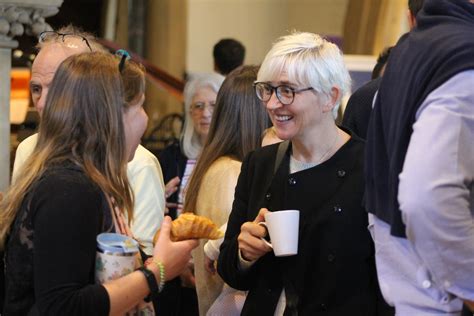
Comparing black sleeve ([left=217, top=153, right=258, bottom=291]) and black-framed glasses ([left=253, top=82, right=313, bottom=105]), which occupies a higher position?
black-framed glasses ([left=253, top=82, right=313, bottom=105])

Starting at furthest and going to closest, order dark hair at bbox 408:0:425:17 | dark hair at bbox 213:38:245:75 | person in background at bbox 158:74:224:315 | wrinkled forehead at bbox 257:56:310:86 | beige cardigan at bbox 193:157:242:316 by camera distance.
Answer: dark hair at bbox 213:38:245:75 < person in background at bbox 158:74:224:315 < beige cardigan at bbox 193:157:242:316 < dark hair at bbox 408:0:425:17 < wrinkled forehead at bbox 257:56:310:86

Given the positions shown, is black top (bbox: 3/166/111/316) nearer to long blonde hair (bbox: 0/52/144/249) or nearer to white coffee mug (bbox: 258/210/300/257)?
long blonde hair (bbox: 0/52/144/249)

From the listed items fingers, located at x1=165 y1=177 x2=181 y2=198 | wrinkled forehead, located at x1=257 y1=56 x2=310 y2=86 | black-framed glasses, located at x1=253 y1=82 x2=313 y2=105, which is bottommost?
fingers, located at x1=165 y1=177 x2=181 y2=198

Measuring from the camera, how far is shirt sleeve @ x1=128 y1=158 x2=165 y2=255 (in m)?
3.11

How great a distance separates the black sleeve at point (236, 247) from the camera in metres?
2.70

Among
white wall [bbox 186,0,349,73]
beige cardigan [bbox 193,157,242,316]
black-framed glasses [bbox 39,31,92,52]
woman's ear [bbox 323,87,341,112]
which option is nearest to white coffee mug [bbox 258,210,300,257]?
woman's ear [bbox 323,87,341,112]

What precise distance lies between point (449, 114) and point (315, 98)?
0.84 metres

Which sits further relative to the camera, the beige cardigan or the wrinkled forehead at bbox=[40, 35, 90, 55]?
the beige cardigan

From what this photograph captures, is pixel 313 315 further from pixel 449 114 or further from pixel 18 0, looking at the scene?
pixel 18 0

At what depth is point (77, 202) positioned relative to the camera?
2.08 m

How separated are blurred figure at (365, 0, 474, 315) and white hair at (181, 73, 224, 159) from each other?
8.49 ft

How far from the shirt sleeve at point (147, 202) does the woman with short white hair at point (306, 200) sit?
1.35ft

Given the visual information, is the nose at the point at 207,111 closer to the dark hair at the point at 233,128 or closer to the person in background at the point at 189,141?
the person in background at the point at 189,141

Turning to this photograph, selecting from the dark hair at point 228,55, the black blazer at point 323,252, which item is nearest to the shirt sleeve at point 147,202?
the black blazer at point 323,252
